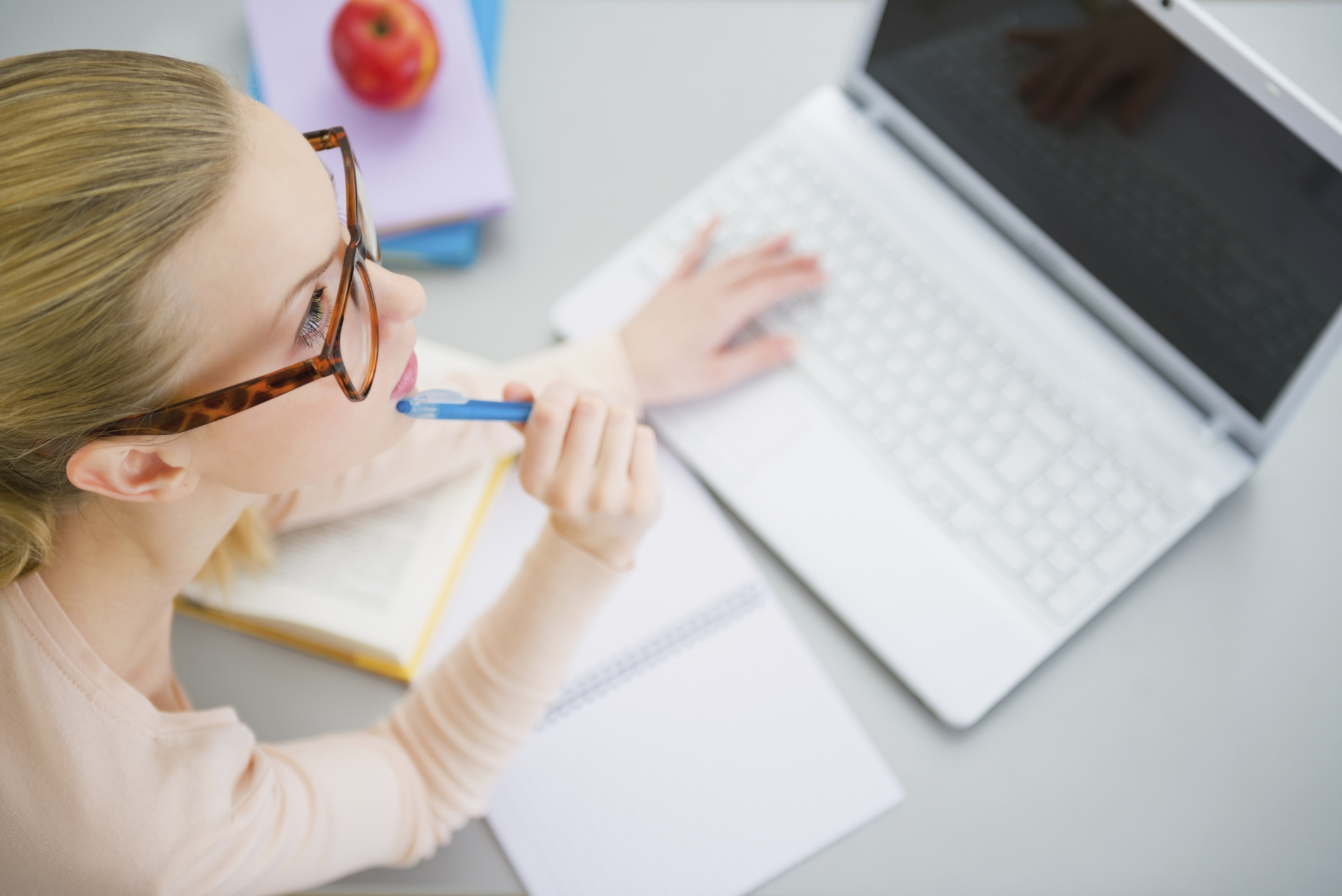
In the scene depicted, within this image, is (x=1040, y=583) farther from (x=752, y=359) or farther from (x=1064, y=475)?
(x=752, y=359)

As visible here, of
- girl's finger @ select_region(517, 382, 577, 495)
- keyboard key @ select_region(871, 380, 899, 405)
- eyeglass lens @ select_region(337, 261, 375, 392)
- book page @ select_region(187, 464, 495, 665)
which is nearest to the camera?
eyeglass lens @ select_region(337, 261, 375, 392)

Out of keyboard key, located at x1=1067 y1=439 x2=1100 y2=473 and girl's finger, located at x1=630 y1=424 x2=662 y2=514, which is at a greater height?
keyboard key, located at x1=1067 y1=439 x2=1100 y2=473

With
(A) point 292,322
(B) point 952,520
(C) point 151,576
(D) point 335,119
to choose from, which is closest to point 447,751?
(C) point 151,576

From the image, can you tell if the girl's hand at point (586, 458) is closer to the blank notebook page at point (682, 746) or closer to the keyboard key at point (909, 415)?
the blank notebook page at point (682, 746)

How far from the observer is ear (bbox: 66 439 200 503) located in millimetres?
561

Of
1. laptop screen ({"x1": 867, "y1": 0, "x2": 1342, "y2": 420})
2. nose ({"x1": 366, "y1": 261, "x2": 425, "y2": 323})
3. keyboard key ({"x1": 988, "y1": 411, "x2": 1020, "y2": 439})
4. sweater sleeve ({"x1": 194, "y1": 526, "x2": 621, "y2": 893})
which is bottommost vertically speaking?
sweater sleeve ({"x1": 194, "y1": 526, "x2": 621, "y2": 893})

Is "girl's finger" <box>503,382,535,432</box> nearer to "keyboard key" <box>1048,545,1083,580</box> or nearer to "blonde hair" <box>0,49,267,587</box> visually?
"blonde hair" <box>0,49,267,587</box>

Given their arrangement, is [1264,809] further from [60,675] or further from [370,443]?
[60,675]

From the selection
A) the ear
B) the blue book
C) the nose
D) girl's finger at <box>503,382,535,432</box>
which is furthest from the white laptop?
the ear

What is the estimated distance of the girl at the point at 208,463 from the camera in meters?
0.51

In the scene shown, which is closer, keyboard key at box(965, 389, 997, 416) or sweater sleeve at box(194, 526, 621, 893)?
sweater sleeve at box(194, 526, 621, 893)

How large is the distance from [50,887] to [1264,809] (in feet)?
3.07

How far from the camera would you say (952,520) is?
89 cm

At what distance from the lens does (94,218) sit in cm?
49
